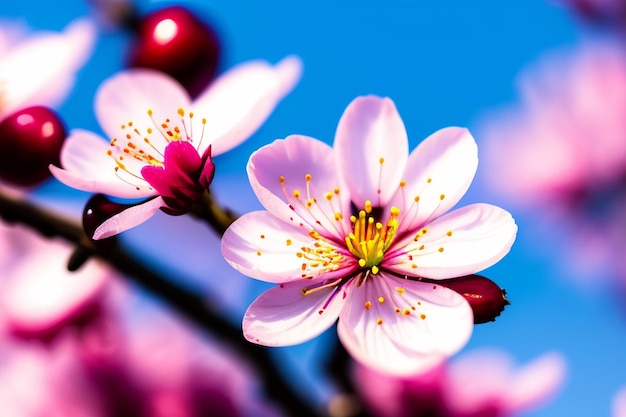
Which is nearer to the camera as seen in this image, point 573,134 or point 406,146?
point 406,146

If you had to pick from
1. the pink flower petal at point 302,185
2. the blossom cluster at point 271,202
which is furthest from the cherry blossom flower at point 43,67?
the pink flower petal at point 302,185

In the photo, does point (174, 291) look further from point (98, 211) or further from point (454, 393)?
point (454, 393)

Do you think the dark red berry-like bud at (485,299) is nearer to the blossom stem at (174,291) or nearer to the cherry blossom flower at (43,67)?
the blossom stem at (174,291)

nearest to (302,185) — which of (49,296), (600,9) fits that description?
(49,296)

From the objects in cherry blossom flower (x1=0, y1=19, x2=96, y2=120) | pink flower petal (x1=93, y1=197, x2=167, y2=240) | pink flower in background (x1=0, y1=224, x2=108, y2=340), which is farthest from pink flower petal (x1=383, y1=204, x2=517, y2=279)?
pink flower in background (x1=0, y1=224, x2=108, y2=340)

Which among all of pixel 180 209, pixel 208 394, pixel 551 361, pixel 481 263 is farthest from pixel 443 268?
pixel 208 394

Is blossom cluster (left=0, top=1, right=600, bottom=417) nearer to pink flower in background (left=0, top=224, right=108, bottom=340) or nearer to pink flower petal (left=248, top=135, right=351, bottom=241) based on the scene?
pink flower petal (left=248, top=135, right=351, bottom=241)

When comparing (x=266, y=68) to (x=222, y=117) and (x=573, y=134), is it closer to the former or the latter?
(x=222, y=117)
